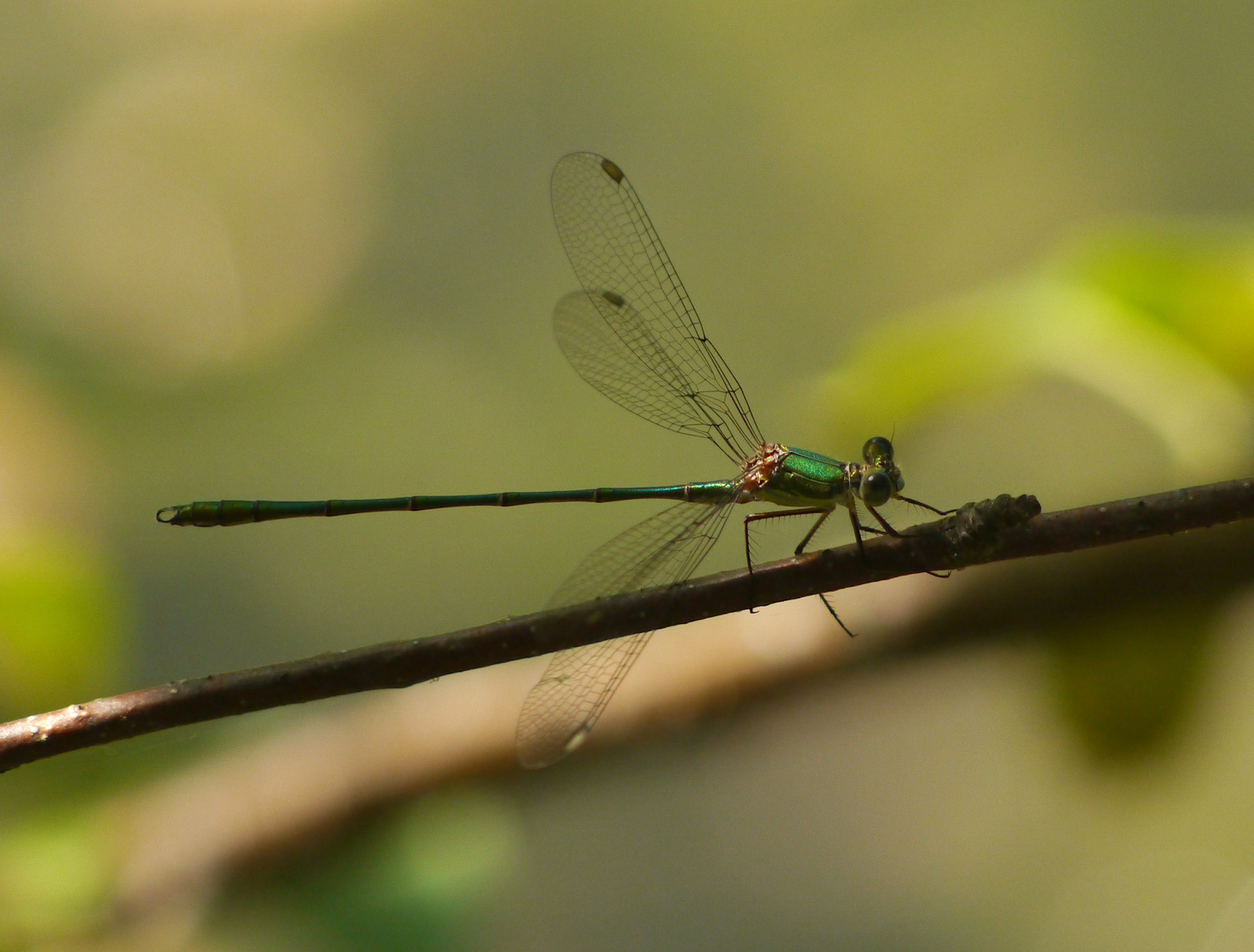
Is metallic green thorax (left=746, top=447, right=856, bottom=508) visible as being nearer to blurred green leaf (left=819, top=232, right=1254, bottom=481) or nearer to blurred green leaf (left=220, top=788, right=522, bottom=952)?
blurred green leaf (left=819, top=232, right=1254, bottom=481)

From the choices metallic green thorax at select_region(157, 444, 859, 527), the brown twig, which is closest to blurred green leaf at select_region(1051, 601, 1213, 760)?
metallic green thorax at select_region(157, 444, 859, 527)

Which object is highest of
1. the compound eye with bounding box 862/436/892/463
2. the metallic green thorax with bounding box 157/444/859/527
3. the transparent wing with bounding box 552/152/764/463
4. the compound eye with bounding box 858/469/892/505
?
the transparent wing with bounding box 552/152/764/463

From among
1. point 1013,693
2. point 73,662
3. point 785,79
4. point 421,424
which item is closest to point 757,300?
point 785,79

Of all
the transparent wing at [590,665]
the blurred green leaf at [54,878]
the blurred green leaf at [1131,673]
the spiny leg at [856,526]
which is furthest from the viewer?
the blurred green leaf at [54,878]

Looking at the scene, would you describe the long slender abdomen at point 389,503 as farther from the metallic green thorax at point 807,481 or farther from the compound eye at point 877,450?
the compound eye at point 877,450

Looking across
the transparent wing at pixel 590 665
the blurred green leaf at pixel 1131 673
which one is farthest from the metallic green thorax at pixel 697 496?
the blurred green leaf at pixel 1131 673

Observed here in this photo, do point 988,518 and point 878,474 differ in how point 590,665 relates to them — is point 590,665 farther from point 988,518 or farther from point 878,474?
point 988,518

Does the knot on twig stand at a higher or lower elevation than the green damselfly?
lower
